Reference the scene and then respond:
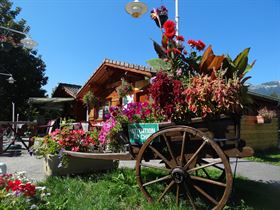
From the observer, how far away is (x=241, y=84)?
3.14 meters

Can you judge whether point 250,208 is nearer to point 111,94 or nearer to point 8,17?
point 111,94

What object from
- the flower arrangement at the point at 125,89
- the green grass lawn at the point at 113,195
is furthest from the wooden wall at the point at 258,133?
the green grass lawn at the point at 113,195

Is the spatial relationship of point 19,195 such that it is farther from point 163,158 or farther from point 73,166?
point 73,166

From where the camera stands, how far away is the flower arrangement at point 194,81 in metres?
3.07

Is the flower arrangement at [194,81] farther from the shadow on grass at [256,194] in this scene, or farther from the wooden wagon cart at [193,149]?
the shadow on grass at [256,194]

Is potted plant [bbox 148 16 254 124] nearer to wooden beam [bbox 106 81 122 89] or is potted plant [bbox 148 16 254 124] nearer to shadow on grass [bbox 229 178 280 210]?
shadow on grass [bbox 229 178 280 210]

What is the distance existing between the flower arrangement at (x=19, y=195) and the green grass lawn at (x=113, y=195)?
0.10 m

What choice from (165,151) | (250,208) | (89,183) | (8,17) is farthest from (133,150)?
(8,17)

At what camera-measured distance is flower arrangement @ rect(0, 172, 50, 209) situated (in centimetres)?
292

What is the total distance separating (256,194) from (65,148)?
9.96ft

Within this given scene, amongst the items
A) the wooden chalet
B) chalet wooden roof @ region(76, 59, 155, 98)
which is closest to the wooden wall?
the wooden chalet

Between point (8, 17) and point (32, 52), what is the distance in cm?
438

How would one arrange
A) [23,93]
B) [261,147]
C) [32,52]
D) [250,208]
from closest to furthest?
1. [250,208]
2. [261,147]
3. [23,93]
4. [32,52]

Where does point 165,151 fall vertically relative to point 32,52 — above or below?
below
